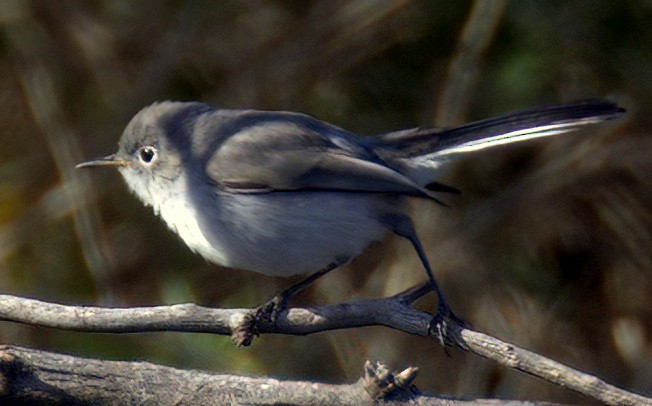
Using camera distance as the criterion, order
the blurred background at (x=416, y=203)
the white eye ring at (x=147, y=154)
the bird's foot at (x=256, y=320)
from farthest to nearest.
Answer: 1. the blurred background at (x=416, y=203)
2. the white eye ring at (x=147, y=154)
3. the bird's foot at (x=256, y=320)

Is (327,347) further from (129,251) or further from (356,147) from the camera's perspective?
(356,147)

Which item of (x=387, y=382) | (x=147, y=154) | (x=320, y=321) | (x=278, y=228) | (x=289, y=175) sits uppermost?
(x=147, y=154)

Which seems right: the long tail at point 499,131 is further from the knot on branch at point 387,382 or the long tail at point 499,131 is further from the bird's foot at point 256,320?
the knot on branch at point 387,382

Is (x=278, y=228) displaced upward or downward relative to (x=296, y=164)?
downward

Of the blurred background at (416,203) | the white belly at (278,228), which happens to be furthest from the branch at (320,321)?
the blurred background at (416,203)

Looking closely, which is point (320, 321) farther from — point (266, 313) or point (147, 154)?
point (147, 154)

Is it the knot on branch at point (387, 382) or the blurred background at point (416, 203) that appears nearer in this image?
the knot on branch at point (387, 382)

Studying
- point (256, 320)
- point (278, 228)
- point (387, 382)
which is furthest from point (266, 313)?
point (387, 382)
